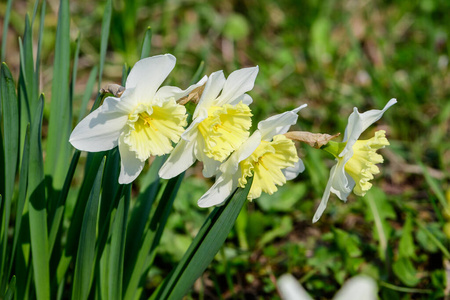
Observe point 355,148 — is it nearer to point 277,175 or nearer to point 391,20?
point 277,175

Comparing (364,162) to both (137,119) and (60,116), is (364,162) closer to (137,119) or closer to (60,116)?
(137,119)

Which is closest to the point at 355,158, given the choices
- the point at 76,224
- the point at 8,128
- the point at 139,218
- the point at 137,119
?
the point at 137,119

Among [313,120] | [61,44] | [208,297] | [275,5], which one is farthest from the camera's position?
[275,5]

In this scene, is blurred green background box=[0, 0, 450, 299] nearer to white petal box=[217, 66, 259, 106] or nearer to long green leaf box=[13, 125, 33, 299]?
long green leaf box=[13, 125, 33, 299]

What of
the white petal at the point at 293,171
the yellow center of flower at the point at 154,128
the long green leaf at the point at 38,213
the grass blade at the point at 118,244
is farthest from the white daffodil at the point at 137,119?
the white petal at the point at 293,171

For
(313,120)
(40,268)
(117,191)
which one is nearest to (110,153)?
(117,191)

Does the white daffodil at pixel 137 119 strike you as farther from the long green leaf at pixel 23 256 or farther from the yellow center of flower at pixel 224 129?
the long green leaf at pixel 23 256
